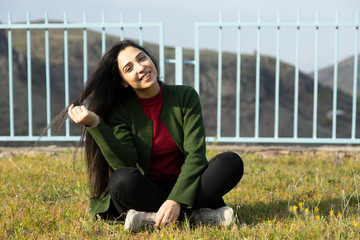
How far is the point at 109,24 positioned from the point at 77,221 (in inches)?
152

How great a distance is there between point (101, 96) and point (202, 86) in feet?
37.9

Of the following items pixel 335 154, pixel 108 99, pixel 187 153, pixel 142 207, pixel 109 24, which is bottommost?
pixel 335 154

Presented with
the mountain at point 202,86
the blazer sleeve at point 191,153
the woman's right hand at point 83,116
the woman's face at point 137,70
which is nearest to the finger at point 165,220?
the blazer sleeve at point 191,153

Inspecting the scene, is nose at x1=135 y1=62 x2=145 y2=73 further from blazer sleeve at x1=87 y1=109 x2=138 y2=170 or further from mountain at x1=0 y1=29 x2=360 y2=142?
mountain at x1=0 y1=29 x2=360 y2=142

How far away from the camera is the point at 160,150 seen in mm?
2498

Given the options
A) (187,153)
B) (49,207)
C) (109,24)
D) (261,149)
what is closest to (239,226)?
(187,153)

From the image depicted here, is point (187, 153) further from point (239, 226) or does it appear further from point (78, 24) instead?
point (78, 24)

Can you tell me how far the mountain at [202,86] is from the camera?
1212 cm

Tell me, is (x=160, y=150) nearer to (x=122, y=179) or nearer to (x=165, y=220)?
(x=122, y=179)

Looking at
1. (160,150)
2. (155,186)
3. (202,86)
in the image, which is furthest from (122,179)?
(202,86)

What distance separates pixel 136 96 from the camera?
2.58 metres

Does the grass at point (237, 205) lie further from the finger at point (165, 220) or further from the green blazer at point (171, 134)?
the green blazer at point (171, 134)

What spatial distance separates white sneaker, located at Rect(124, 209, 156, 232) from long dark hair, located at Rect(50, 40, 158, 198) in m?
0.37

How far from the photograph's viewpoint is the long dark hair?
8.32 feet
